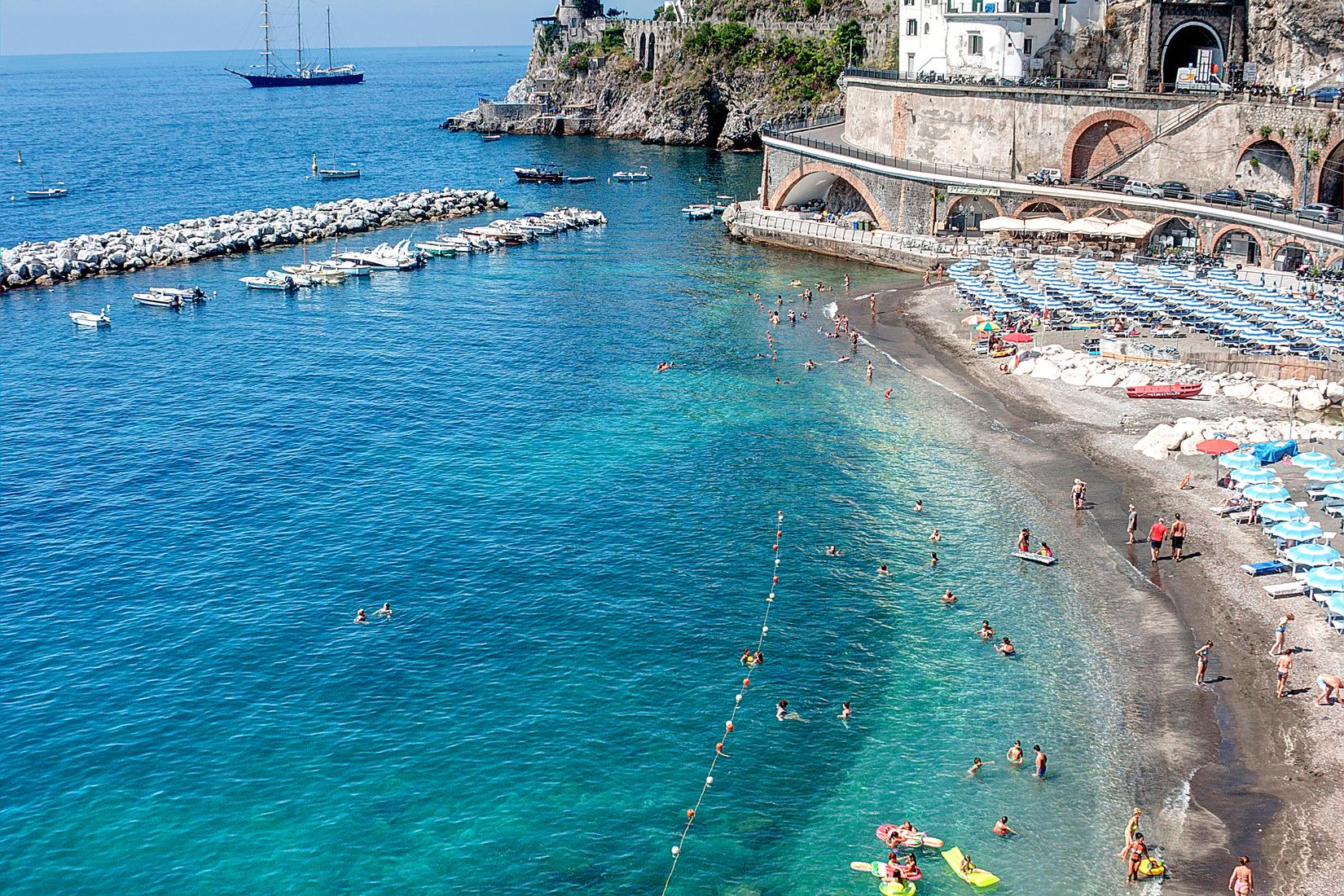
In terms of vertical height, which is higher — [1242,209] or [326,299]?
[1242,209]

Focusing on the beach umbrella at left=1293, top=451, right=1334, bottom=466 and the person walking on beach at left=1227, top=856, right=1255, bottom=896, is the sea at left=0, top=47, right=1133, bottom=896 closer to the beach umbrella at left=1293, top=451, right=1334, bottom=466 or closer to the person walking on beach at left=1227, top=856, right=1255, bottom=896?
the person walking on beach at left=1227, top=856, right=1255, bottom=896

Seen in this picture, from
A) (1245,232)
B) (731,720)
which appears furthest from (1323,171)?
(731,720)

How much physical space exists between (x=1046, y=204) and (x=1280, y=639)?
6029 centimetres

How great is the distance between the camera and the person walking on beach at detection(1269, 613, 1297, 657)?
40938 mm

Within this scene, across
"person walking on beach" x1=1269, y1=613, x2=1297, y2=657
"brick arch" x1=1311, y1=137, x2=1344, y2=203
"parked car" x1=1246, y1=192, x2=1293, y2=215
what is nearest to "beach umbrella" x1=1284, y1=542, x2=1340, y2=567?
"person walking on beach" x1=1269, y1=613, x2=1297, y2=657

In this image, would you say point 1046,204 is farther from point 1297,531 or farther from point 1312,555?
point 1312,555

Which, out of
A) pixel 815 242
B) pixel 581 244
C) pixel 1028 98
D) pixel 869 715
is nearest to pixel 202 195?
pixel 581 244

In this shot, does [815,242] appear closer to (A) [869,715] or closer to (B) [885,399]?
(B) [885,399]

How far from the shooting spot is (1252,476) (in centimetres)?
5159

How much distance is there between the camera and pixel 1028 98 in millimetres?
98188

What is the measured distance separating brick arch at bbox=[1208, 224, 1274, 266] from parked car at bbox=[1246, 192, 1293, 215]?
223cm

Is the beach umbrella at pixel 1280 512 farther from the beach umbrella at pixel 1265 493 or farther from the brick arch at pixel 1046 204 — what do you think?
the brick arch at pixel 1046 204

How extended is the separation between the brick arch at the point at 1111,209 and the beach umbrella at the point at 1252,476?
140 feet

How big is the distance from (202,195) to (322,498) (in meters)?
98.1
